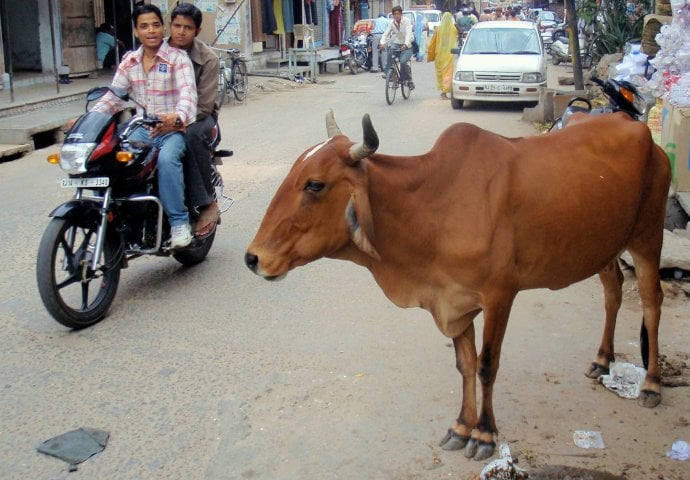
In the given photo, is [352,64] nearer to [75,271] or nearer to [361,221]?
[75,271]

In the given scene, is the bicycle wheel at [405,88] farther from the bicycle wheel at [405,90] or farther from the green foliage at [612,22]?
the green foliage at [612,22]

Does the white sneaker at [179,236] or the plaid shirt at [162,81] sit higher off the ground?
the plaid shirt at [162,81]

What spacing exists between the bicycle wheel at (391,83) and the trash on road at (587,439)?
47.4ft

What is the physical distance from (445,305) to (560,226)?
64 cm

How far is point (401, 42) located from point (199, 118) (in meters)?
13.7

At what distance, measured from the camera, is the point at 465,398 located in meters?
3.79

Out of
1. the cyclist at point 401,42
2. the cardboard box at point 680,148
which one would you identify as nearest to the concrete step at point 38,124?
the cyclist at point 401,42

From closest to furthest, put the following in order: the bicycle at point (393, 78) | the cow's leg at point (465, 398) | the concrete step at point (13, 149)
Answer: the cow's leg at point (465, 398), the concrete step at point (13, 149), the bicycle at point (393, 78)

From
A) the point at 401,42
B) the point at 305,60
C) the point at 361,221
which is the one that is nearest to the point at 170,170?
the point at 361,221

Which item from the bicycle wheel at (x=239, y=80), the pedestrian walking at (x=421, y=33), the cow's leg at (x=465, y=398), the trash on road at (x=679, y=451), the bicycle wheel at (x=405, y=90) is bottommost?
the trash on road at (x=679, y=451)

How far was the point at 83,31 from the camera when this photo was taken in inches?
813

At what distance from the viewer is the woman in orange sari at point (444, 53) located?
19.3 metres

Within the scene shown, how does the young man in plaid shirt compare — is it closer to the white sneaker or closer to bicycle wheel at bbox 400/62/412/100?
the white sneaker

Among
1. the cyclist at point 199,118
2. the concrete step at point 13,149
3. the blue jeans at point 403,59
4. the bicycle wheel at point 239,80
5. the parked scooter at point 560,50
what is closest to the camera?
the cyclist at point 199,118
